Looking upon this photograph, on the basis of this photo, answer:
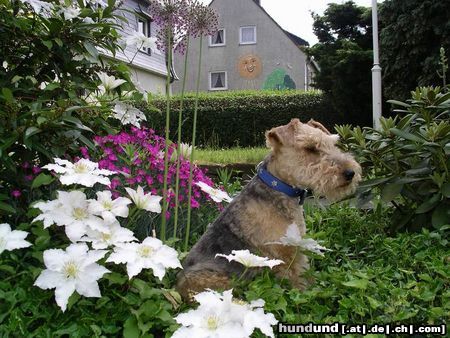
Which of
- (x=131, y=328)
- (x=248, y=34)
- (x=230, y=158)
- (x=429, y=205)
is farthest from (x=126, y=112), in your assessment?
(x=248, y=34)

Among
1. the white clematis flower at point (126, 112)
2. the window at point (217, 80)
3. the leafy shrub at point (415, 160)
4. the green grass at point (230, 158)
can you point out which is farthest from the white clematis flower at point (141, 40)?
the window at point (217, 80)

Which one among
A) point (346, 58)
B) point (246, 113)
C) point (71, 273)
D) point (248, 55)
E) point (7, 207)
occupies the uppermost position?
point (248, 55)

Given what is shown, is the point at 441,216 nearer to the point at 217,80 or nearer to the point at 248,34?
the point at 217,80

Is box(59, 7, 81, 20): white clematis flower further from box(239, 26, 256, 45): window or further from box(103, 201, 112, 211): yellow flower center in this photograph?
box(239, 26, 256, 45): window

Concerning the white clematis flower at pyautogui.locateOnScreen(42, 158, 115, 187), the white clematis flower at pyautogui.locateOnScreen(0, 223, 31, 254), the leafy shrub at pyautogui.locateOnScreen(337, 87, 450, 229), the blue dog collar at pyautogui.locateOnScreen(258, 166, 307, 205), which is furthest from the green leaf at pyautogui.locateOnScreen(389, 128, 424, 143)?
the white clematis flower at pyautogui.locateOnScreen(0, 223, 31, 254)

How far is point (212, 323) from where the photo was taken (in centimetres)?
162

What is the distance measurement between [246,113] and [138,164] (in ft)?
40.6

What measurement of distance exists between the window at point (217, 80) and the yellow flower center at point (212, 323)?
30837mm

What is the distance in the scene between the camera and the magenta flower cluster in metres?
3.04

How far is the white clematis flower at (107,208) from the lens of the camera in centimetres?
201

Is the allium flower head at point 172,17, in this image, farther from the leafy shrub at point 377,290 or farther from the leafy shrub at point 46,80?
the leafy shrub at point 377,290

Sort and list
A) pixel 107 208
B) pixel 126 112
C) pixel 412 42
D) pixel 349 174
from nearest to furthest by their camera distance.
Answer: pixel 107 208
pixel 349 174
pixel 126 112
pixel 412 42

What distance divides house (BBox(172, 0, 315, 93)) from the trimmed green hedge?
15.5m

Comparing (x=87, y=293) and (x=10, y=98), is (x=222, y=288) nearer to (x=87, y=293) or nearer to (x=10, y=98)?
(x=87, y=293)
